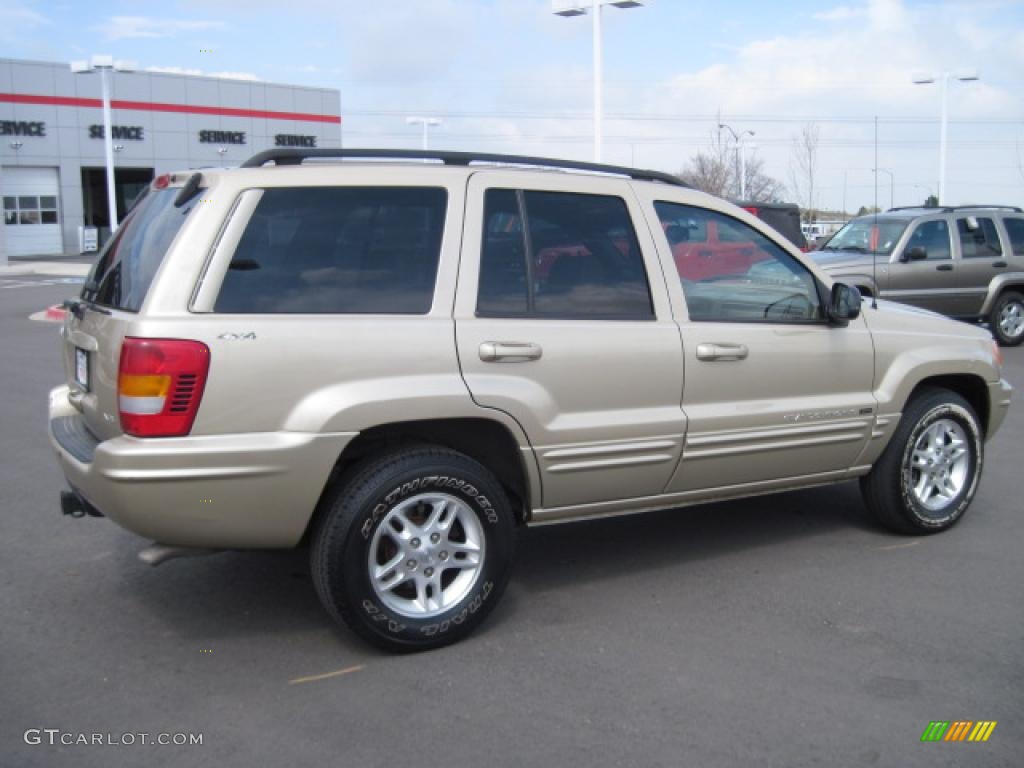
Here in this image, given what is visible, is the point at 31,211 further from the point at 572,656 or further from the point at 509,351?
the point at 572,656

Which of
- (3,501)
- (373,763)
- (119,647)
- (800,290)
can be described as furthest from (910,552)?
(3,501)

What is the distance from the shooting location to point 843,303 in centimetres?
507

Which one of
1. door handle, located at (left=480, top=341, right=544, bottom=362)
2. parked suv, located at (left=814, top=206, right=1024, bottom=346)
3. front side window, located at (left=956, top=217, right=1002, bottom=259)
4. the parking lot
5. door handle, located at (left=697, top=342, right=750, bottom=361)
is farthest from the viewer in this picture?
front side window, located at (left=956, top=217, right=1002, bottom=259)

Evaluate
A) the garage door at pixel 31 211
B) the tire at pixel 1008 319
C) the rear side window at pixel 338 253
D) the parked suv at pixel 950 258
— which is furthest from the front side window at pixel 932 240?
the garage door at pixel 31 211

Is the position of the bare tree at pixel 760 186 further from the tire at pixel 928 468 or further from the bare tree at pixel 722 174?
the tire at pixel 928 468

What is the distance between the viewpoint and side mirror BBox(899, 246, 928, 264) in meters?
13.2

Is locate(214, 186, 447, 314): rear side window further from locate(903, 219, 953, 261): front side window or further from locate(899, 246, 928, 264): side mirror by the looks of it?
locate(903, 219, 953, 261): front side window

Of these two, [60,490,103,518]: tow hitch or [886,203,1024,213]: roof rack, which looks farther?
[886,203,1024,213]: roof rack

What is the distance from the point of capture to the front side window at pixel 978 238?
1380 centimetres

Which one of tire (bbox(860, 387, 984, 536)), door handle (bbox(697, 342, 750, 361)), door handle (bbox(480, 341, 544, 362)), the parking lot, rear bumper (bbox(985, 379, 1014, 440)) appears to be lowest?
the parking lot

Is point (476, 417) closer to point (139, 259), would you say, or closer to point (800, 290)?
point (139, 259)

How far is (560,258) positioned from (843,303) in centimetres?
153

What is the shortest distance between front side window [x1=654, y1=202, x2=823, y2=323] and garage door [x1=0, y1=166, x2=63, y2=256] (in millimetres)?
44465

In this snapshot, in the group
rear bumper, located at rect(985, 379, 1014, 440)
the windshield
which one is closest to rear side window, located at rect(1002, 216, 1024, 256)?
the windshield
